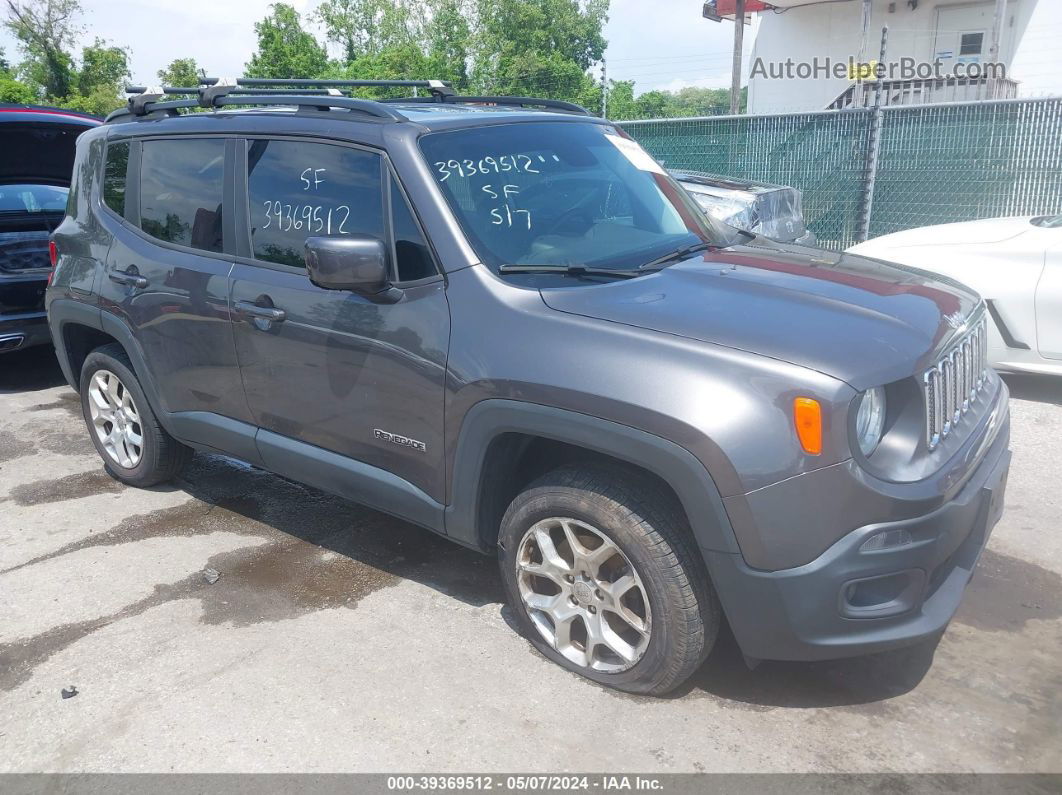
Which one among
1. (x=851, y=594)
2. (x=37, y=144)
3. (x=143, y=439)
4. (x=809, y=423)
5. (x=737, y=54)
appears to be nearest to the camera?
(x=809, y=423)

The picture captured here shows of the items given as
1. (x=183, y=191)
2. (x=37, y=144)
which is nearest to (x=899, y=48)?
(x=37, y=144)

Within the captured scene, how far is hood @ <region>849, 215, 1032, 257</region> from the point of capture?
6.20 m

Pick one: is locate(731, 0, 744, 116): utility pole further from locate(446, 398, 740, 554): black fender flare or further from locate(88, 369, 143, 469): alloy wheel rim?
locate(446, 398, 740, 554): black fender flare

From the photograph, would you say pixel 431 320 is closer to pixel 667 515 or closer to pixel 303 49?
pixel 667 515

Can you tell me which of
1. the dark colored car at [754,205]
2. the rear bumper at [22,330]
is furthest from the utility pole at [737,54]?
the rear bumper at [22,330]

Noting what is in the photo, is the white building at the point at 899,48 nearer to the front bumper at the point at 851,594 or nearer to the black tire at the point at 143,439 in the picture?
the black tire at the point at 143,439

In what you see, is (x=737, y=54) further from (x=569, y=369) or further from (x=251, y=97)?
(x=569, y=369)

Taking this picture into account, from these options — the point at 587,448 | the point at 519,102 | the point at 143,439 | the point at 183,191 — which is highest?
the point at 519,102

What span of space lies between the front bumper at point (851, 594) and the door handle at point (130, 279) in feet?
9.91

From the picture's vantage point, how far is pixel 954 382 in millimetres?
2992

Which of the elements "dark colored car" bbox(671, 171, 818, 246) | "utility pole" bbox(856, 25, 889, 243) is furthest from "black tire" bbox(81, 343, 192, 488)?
"utility pole" bbox(856, 25, 889, 243)

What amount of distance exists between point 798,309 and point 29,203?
21.8 ft

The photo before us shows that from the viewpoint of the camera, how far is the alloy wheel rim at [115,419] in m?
4.81

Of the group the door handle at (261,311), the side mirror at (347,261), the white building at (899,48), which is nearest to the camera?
the side mirror at (347,261)
